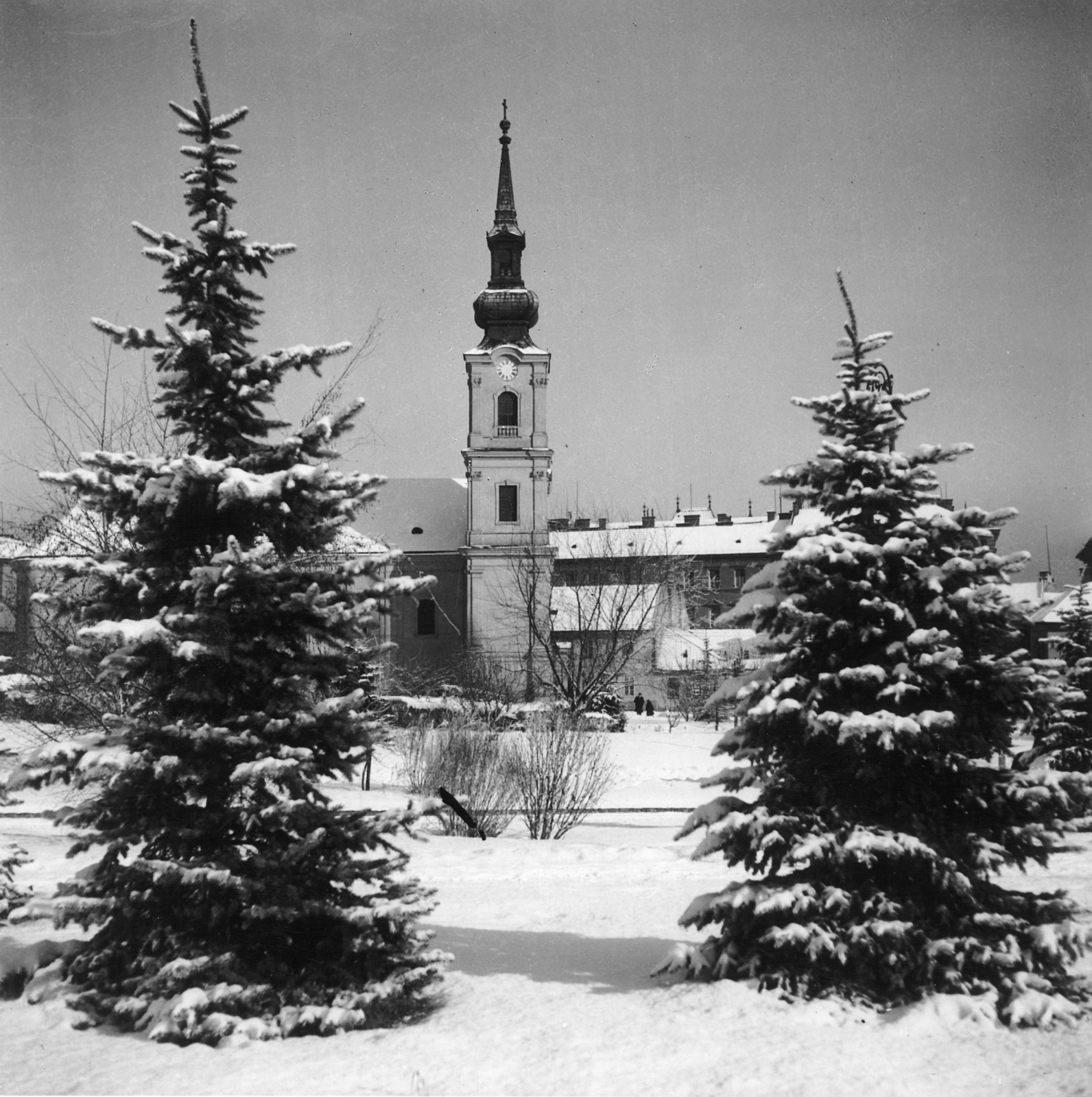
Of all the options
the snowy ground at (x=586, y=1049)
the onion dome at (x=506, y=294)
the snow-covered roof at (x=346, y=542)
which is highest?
the onion dome at (x=506, y=294)

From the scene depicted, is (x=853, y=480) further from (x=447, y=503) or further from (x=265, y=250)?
(x=447, y=503)

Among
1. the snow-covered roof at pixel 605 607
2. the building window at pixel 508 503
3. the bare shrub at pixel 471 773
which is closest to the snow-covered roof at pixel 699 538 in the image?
the snow-covered roof at pixel 605 607

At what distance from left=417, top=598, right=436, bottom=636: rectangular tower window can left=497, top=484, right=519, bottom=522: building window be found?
6.20 meters

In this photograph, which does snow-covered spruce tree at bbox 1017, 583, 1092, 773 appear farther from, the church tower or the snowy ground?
the church tower

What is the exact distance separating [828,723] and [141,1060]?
184 inches

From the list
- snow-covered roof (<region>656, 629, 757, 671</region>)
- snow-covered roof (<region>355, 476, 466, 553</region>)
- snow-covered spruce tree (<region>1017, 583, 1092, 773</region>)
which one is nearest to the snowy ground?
snow-covered spruce tree (<region>1017, 583, 1092, 773</region>)

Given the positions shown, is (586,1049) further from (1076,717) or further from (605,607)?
(605,607)

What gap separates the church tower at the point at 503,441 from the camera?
55.2 m

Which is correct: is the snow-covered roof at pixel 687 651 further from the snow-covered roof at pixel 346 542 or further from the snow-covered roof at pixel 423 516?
the snow-covered roof at pixel 346 542

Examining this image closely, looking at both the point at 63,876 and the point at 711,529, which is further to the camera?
the point at 711,529

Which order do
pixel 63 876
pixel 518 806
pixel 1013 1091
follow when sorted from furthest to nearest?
pixel 518 806 < pixel 63 876 < pixel 1013 1091

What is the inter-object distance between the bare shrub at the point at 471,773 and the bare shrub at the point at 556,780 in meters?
0.30

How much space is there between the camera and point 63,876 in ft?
40.4

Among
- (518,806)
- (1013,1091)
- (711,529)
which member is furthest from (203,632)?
(711,529)
